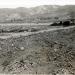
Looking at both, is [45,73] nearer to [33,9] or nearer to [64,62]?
[64,62]

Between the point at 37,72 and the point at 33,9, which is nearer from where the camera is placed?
the point at 37,72

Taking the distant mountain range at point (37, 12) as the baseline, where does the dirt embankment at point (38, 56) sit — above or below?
below

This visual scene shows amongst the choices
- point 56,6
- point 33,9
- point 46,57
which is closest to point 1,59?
point 46,57

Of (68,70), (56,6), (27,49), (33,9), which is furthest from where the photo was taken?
(56,6)

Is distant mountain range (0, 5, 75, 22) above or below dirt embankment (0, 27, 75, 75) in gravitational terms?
above

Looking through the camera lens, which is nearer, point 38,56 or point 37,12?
point 38,56

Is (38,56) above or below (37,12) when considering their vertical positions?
below

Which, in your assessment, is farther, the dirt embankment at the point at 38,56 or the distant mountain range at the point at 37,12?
the distant mountain range at the point at 37,12

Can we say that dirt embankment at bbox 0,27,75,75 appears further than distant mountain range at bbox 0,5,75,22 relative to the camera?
No
